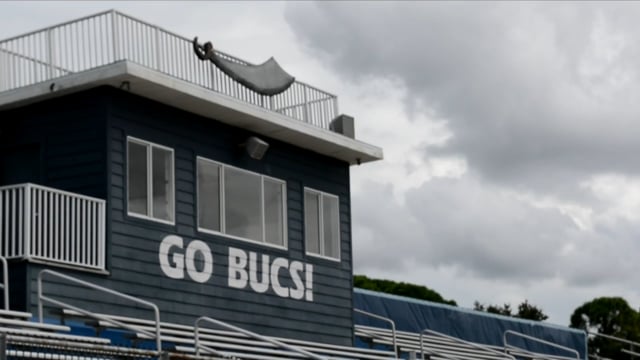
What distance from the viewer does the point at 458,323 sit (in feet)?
97.3

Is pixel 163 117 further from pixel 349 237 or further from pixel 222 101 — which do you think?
pixel 349 237

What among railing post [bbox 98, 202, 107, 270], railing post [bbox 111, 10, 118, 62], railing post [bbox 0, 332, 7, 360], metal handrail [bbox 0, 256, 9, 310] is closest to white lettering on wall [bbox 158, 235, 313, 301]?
railing post [bbox 98, 202, 107, 270]

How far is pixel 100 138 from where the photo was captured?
60.7 feet

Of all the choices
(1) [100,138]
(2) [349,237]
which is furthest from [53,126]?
(2) [349,237]

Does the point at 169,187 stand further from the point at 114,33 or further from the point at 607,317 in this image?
the point at 607,317

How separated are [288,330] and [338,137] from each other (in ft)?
10.4

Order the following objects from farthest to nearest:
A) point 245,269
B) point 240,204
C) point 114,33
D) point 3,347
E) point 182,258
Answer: point 240,204
point 245,269
point 182,258
point 114,33
point 3,347

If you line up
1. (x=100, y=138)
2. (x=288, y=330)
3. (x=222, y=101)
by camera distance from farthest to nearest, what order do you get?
1. (x=288, y=330)
2. (x=222, y=101)
3. (x=100, y=138)

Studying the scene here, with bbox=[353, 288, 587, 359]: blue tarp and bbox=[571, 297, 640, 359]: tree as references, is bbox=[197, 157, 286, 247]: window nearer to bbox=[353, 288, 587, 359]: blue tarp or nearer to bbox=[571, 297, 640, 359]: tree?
bbox=[353, 288, 587, 359]: blue tarp

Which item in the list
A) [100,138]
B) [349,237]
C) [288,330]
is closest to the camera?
[100,138]

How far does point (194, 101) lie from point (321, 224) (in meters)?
3.96

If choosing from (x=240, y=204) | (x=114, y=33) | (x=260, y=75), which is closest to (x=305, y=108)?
(x=260, y=75)

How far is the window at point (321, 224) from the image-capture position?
2250 centimetres

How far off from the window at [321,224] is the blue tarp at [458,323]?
3225 mm
